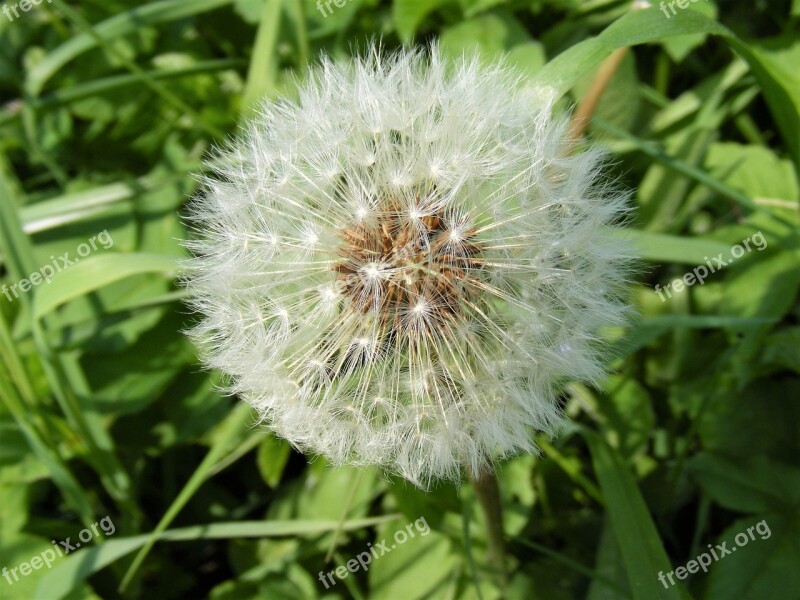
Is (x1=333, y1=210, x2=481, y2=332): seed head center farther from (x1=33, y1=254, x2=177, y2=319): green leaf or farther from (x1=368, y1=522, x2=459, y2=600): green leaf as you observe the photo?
(x1=368, y1=522, x2=459, y2=600): green leaf

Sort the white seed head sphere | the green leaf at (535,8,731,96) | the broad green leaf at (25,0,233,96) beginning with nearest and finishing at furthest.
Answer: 1. the white seed head sphere
2. the green leaf at (535,8,731,96)
3. the broad green leaf at (25,0,233,96)

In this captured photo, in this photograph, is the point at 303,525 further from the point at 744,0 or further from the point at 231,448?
the point at 744,0

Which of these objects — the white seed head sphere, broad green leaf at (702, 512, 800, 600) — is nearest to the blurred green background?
broad green leaf at (702, 512, 800, 600)

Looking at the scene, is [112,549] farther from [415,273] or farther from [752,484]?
[752,484]

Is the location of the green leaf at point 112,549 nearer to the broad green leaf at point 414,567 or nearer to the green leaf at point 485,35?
the broad green leaf at point 414,567

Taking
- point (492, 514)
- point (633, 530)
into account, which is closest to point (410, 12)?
point (492, 514)

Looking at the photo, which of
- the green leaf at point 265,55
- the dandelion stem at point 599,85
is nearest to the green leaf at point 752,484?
the dandelion stem at point 599,85
